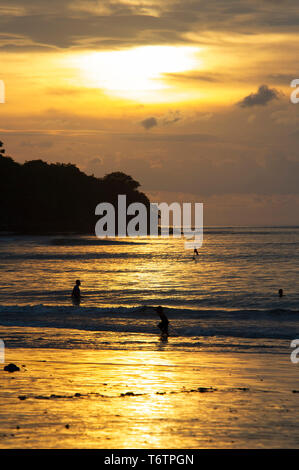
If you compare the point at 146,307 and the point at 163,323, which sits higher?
the point at 163,323

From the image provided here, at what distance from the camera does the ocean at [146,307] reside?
2581 centimetres

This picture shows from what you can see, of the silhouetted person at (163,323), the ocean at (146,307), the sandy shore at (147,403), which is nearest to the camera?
the sandy shore at (147,403)

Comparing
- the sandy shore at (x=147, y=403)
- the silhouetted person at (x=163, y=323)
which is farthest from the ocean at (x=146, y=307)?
the sandy shore at (x=147, y=403)

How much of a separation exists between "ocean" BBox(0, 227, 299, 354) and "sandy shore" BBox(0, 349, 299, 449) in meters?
4.21

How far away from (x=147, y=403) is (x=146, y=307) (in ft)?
78.3

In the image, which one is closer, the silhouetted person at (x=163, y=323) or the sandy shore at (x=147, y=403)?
the sandy shore at (x=147, y=403)

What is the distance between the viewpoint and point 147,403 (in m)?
14.5

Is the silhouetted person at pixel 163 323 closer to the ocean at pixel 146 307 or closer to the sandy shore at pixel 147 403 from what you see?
the ocean at pixel 146 307

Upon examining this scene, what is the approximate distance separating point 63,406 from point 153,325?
17.9 metres

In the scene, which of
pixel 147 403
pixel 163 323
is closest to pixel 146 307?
pixel 163 323

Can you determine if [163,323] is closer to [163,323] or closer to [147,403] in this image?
[163,323]

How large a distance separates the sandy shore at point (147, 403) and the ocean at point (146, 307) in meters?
4.21
